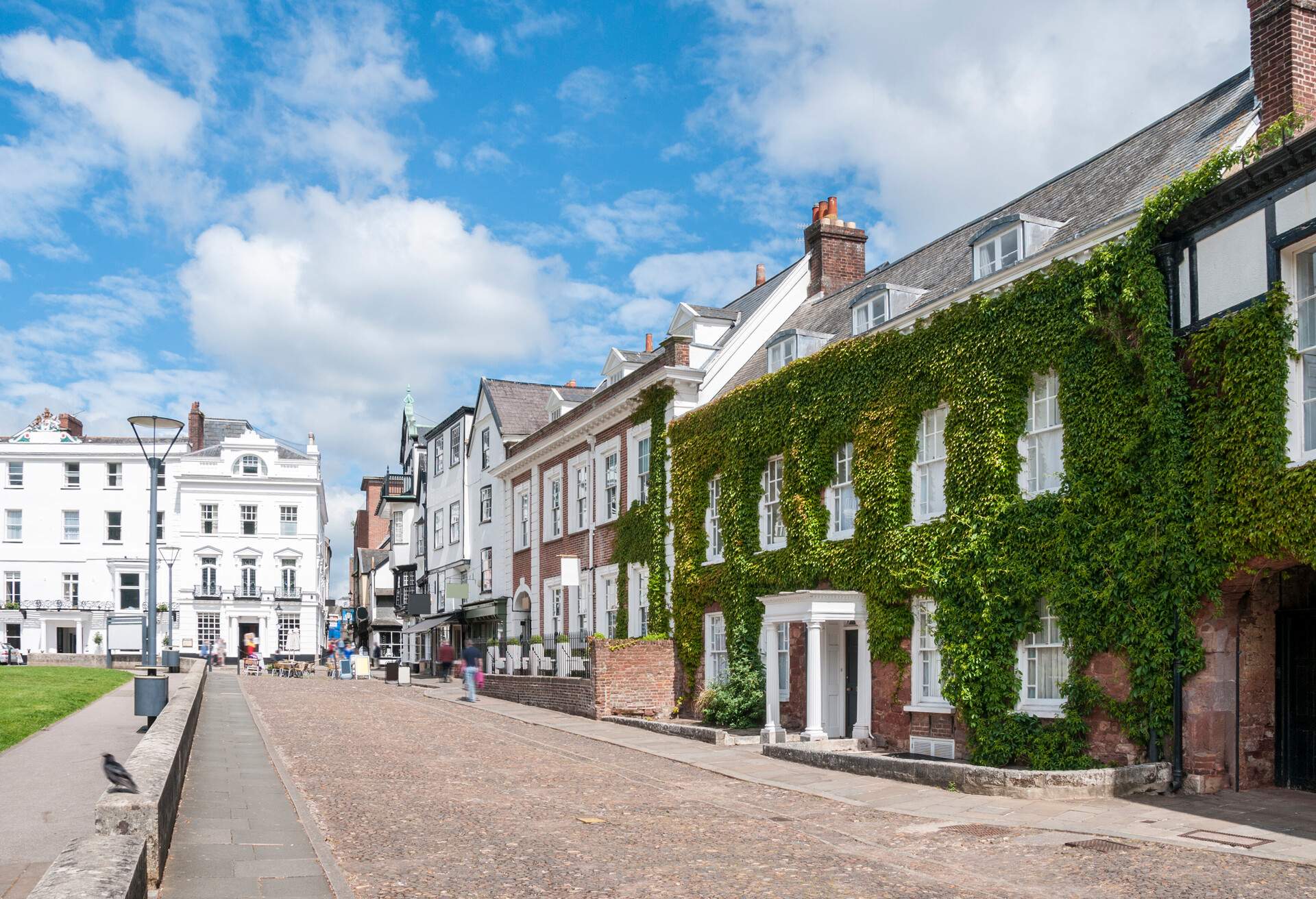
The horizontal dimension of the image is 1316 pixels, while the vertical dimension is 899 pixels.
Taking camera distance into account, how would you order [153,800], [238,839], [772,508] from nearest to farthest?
[153,800] → [238,839] → [772,508]

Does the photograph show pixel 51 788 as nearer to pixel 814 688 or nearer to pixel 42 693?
pixel 814 688

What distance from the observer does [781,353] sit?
82.5ft

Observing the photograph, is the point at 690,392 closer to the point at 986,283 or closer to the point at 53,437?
the point at 986,283

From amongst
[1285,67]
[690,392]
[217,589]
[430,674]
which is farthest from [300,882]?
[217,589]

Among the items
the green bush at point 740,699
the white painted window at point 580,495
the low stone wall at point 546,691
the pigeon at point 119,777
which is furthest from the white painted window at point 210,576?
the pigeon at point 119,777

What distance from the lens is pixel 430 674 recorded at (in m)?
49.0

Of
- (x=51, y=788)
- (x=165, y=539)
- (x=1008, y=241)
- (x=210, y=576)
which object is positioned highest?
(x=1008, y=241)

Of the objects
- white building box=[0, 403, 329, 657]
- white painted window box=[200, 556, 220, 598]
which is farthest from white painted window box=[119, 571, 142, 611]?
white painted window box=[200, 556, 220, 598]

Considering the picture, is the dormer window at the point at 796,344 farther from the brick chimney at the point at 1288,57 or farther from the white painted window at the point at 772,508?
the brick chimney at the point at 1288,57

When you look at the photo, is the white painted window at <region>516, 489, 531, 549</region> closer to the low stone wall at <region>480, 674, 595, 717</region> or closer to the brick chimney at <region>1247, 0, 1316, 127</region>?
the low stone wall at <region>480, 674, 595, 717</region>

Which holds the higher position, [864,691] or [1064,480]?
[1064,480]

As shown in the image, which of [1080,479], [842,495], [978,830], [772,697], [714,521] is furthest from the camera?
[714,521]

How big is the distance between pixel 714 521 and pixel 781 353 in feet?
12.4

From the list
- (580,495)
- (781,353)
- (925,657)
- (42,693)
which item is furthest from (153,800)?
(580,495)
